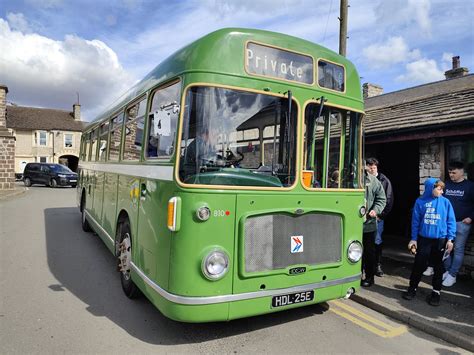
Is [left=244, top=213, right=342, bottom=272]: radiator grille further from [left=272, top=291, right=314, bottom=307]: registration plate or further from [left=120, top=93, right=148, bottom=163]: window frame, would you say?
[left=120, top=93, right=148, bottom=163]: window frame

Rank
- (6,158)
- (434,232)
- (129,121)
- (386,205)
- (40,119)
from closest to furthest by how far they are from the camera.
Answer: (434,232)
(129,121)
(386,205)
(6,158)
(40,119)

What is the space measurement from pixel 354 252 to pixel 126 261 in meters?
2.88

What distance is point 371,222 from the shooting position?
541cm

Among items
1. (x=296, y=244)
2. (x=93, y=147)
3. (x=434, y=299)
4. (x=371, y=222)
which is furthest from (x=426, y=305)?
(x=93, y=147)

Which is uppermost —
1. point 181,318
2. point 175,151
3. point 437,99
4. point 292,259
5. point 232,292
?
point 437,99

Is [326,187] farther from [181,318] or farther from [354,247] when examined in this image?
[181,318]

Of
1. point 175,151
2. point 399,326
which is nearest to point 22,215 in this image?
point 175,151

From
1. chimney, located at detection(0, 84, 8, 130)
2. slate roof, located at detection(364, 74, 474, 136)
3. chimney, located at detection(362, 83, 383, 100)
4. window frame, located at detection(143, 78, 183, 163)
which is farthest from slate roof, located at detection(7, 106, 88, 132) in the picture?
window frame, located at detection(143, 78, 183, 163)

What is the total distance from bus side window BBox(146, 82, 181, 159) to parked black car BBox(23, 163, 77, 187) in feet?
81.2

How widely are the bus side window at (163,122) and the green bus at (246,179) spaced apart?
2cm

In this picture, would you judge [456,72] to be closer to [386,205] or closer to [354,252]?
[386,205]

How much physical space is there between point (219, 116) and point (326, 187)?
1.54 m

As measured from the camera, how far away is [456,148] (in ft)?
21.7

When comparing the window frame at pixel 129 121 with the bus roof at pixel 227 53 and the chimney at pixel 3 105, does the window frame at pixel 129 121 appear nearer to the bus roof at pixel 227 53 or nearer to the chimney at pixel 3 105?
the bus roof at pixel 227 53
